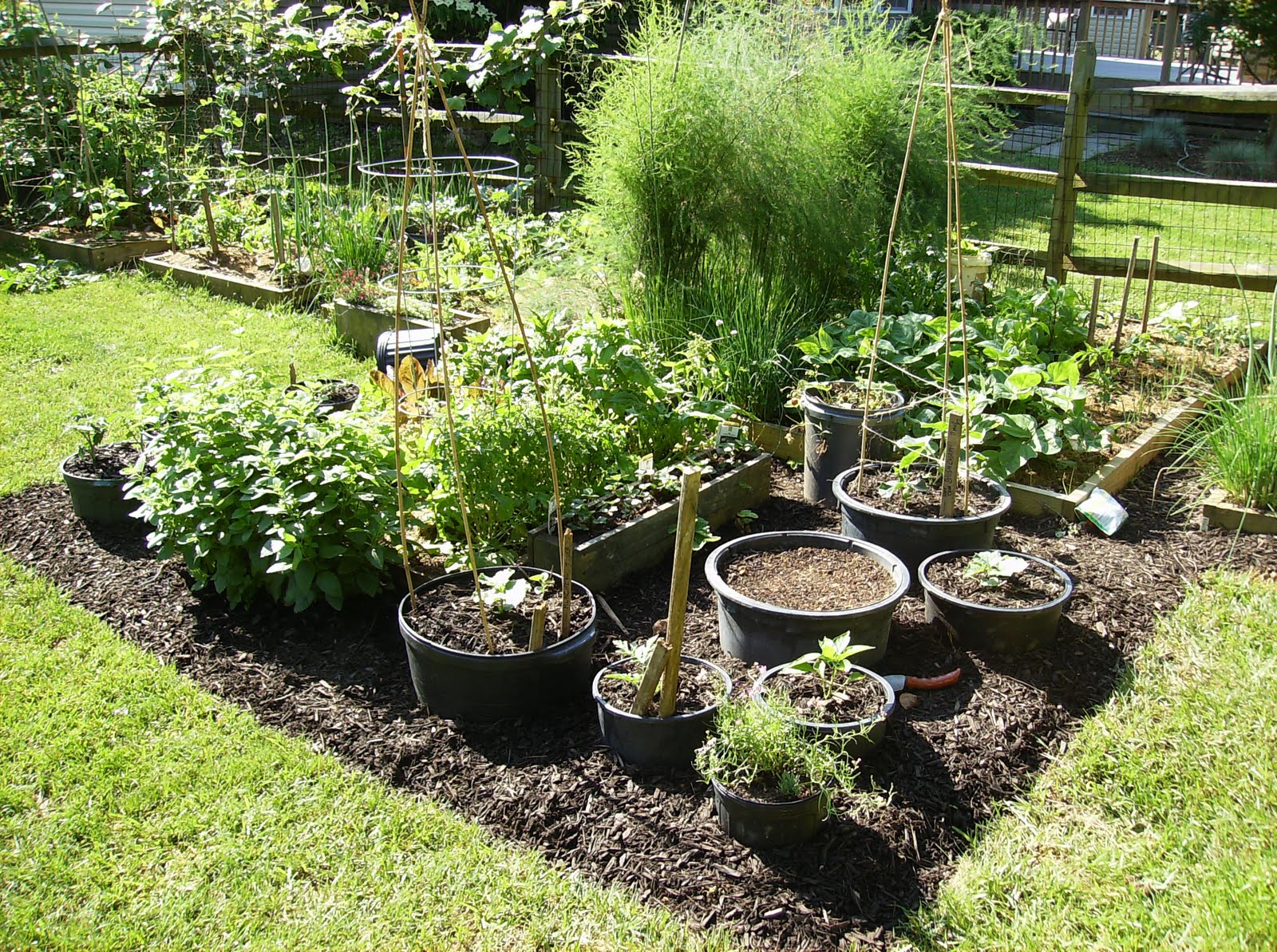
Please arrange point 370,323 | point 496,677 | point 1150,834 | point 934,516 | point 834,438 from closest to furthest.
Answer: point 1150,834 → point 496,677 → point 934,516 → point 834,438 → point 370,323

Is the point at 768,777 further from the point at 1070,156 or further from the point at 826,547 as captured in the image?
the point at 1070,156

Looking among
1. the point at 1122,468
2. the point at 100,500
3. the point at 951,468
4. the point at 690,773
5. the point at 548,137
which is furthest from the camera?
the point at 548,137

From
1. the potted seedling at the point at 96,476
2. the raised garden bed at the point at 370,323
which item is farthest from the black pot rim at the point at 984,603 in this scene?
the raised garden bed at the point at 370,323

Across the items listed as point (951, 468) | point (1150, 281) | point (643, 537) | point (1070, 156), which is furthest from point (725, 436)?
point (1070, 156)

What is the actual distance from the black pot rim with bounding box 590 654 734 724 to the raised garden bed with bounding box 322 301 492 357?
11.2 ft

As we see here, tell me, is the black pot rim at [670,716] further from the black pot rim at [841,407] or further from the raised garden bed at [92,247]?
the raised garden bed at [92,247]

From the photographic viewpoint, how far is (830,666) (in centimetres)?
309

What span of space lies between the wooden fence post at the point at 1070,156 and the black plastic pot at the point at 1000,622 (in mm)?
3487

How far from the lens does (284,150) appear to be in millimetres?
10430

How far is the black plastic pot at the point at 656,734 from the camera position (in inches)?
111

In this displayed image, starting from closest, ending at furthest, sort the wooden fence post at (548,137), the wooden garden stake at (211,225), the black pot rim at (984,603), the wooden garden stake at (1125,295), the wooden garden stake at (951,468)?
the black pot rim at (984,603), the wooden garden stake at (951,468), the wooden garden stake at (1125,295), the wooden garden stake at (211,225), the wooden fence post at (548,137)

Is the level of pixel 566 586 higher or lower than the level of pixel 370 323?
lower

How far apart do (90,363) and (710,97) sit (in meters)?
3.84

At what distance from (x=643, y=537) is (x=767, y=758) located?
1.48m
